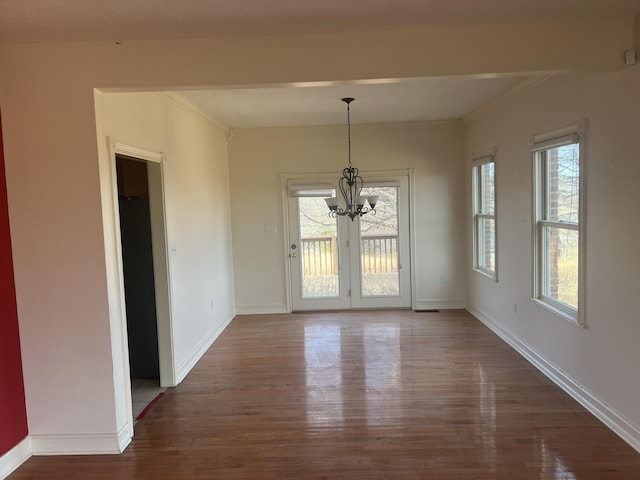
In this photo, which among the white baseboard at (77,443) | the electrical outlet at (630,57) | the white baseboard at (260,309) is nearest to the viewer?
the electrical outlet at (630,57)

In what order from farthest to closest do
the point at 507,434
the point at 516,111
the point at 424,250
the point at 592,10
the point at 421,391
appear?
1. the point at 424,250
2. the point at 516,111
3. the point at 421,391
4. the point at 507,434
5. the point at 592,10

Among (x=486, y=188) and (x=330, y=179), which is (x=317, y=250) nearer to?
(x=330, y=179)

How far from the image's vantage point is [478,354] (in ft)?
14.6

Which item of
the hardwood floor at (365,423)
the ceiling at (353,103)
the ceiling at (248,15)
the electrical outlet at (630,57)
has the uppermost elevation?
the ceiling at (353,103)

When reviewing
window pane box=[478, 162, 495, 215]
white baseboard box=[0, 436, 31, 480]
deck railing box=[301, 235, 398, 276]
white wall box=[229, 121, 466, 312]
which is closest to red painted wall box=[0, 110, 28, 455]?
white baseboard box=[0, 436, 31, 480]

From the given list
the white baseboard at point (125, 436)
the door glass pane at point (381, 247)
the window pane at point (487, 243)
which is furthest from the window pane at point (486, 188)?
the white baseboard at point (125, 436)

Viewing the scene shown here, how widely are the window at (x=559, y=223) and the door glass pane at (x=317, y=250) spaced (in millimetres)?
2948

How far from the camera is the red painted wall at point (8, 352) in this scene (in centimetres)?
265

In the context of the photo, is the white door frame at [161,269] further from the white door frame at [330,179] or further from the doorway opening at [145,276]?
the white door frame at [330,179]

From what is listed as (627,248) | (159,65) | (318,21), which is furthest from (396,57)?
(627,248)

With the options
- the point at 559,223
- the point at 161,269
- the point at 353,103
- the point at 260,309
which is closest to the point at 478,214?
the point at 559,223

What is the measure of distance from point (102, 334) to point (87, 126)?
128cm

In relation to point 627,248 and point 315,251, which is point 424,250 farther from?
point 627,248

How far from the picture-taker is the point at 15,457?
2701mm
